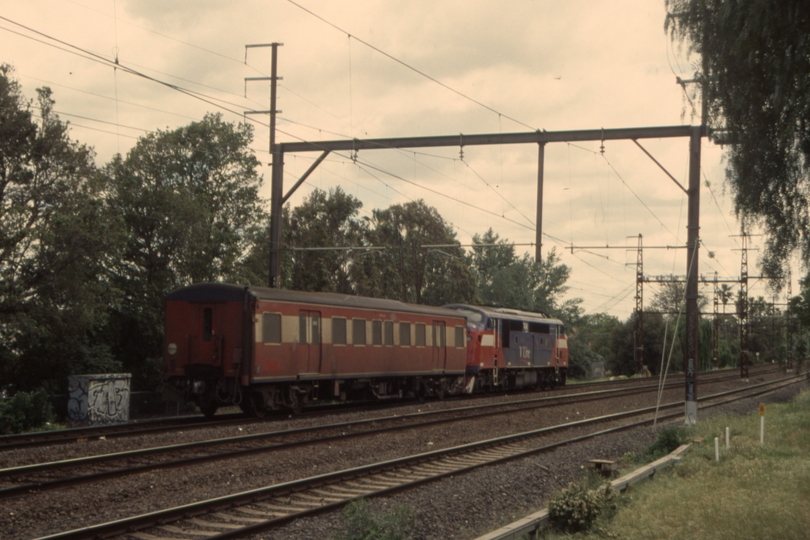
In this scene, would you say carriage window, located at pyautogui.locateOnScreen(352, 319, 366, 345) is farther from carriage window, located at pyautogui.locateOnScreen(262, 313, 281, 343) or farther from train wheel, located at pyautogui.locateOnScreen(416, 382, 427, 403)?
train wheel, located at pyautogui.locateOnScreen(416, 382, 427, 403)

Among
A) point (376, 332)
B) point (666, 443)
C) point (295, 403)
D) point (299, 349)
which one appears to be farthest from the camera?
point (376, 332)

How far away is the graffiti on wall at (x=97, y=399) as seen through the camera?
24455 mm

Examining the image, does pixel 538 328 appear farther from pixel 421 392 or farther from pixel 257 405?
pixel 257 405

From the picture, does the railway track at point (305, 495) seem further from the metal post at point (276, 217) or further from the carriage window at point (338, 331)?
the metal post at point (276, 217)

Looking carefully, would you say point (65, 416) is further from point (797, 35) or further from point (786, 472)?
point (797, 35)

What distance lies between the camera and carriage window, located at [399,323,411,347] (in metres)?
26.3

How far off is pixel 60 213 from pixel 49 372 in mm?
7023

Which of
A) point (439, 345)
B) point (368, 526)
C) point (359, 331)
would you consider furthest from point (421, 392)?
point (368, 526)

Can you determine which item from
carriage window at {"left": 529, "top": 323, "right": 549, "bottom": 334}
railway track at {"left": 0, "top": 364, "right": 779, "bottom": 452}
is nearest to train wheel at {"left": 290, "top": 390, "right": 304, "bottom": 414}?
railway track at {"left": 0, "top": 364, "right": 779, "bottom": 452}

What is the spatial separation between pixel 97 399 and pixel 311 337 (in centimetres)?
717

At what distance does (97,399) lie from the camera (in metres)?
24.7

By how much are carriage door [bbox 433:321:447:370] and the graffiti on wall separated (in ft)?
31.8

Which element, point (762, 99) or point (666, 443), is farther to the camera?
point (666, 443)

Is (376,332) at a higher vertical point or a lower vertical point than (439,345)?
higher
